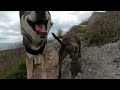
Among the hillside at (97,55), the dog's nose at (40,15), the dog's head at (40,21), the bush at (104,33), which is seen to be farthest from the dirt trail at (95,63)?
the dog's nose at (40,15)

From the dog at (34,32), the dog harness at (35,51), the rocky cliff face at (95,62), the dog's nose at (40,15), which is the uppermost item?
the dog's nose at (40,15)

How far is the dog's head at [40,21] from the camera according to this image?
231 centimetres

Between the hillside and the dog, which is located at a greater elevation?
the dog

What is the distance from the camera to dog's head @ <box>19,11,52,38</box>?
2309mm

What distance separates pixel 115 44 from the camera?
558 centimetres

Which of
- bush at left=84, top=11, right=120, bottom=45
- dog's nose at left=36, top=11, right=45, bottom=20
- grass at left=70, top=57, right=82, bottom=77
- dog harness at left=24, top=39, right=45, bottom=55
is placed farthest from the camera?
bush at left=84, top=11, right=120, bottom=45

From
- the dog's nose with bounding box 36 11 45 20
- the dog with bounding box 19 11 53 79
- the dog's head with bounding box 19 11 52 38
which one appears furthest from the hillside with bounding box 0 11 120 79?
the dog's nose with bounding box 36 11 45 20

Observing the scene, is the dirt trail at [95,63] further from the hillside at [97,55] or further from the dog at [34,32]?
the dog at [34,32]

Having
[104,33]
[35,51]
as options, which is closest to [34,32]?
[35,51]

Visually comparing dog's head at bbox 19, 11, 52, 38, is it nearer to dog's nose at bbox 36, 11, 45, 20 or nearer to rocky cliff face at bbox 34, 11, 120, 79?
dog's nose at bbox 36, 11, 45, 20

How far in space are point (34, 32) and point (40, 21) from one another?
8.6 inches

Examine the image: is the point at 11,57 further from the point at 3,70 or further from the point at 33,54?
the point at 33,54
